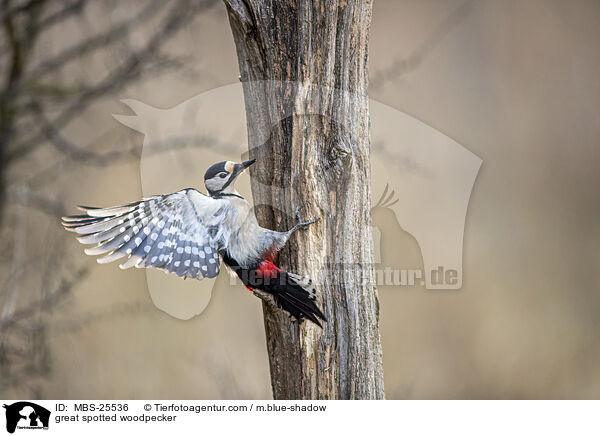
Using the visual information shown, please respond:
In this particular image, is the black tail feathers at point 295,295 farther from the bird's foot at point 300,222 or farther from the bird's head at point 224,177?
the bird's head at point 224,177

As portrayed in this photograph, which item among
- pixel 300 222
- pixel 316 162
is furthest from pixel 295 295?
pixel 316 162

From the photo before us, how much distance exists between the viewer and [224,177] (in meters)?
1.01

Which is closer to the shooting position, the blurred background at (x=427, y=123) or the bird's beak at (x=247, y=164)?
the bird's beak at (x=247, y=164)

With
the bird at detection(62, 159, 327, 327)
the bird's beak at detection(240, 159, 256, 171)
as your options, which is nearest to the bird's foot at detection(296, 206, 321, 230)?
the bird at detection(62, 159, 327, 327)

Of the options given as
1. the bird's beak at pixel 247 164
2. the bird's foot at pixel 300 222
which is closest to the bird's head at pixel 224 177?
the bird's beak at pixel 247 164

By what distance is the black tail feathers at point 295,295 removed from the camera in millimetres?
986

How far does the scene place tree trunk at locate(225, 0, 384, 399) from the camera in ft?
3.25

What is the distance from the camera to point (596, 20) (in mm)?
1240

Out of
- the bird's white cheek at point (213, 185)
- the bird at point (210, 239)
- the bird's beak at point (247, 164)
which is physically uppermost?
the bird's beak at point (247, 164)

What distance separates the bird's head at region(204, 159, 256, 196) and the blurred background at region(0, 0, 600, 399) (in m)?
0.23

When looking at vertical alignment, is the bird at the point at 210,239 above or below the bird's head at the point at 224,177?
below

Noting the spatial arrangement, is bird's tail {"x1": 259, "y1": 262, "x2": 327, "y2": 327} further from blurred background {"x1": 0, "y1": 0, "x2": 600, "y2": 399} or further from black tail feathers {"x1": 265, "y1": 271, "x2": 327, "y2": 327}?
blurred background {"x1": 0, "y1": 0, "x2": 600, "y2": 399}

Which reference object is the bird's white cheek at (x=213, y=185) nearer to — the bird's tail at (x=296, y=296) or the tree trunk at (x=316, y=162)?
the tree trunk at (x=316, y=162)
